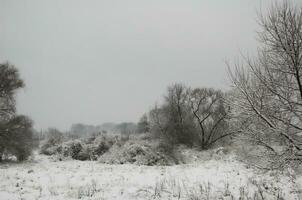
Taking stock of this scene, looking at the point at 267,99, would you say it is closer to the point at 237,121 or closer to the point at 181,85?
the point at 237,121

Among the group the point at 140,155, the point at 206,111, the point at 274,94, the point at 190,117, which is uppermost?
the point at 206,111

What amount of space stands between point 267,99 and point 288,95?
55 centimetres

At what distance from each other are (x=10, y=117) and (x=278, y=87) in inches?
888

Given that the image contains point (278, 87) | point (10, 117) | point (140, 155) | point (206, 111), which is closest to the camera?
point (278, 87)

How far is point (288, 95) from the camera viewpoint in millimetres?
5766

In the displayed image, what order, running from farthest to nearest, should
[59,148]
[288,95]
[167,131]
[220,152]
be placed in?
[167,131], [59,148], [220,152], [288,95]

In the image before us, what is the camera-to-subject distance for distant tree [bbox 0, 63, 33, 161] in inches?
749

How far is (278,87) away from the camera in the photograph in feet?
19.3

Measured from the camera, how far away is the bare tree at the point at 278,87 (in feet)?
18.3

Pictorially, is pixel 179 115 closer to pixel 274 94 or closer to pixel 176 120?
pixel 176 120

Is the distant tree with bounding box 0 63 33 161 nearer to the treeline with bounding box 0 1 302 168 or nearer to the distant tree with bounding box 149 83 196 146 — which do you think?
the distant tree with bounding box 149 83 196 146

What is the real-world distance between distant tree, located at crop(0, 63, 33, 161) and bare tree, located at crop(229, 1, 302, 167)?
69.3 feet

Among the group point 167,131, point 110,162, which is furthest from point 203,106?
point 110,162

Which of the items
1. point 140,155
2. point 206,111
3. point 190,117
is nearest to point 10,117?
point 140,155
